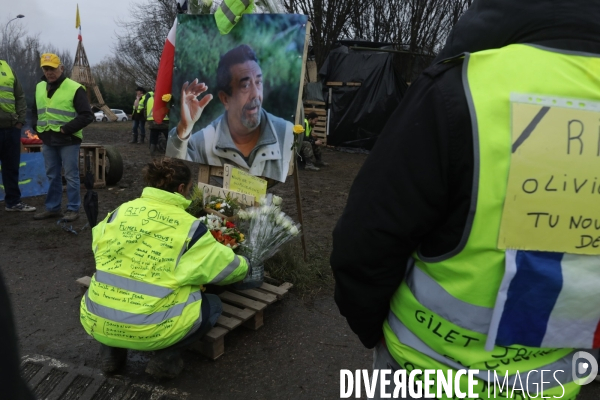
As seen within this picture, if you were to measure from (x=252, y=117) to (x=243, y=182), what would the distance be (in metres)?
0.58

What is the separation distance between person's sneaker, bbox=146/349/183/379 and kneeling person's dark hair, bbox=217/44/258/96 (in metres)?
2.34

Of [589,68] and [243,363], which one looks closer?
[589,68]

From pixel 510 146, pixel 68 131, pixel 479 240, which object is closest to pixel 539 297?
pixel 479 240

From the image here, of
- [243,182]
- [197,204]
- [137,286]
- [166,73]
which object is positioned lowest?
[137,286]

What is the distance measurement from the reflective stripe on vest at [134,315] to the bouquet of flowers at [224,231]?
3.05 feet

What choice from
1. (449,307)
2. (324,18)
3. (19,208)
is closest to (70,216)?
(19,208)

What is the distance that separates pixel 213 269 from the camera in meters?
2.83

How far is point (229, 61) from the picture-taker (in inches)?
166

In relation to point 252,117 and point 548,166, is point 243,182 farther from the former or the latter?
point 548,166

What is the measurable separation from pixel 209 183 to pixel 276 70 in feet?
4.46

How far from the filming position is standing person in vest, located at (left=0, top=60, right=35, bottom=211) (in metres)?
6.03

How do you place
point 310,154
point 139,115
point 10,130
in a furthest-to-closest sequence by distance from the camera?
point 139,115, point 310,154, point 10,130

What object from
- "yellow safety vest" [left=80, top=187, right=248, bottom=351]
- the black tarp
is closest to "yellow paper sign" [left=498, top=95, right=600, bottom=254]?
"yellow safety vest" [left=80, top=187, right=248, bottom=351]

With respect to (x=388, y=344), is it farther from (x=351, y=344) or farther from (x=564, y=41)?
(x=351, y=344)
